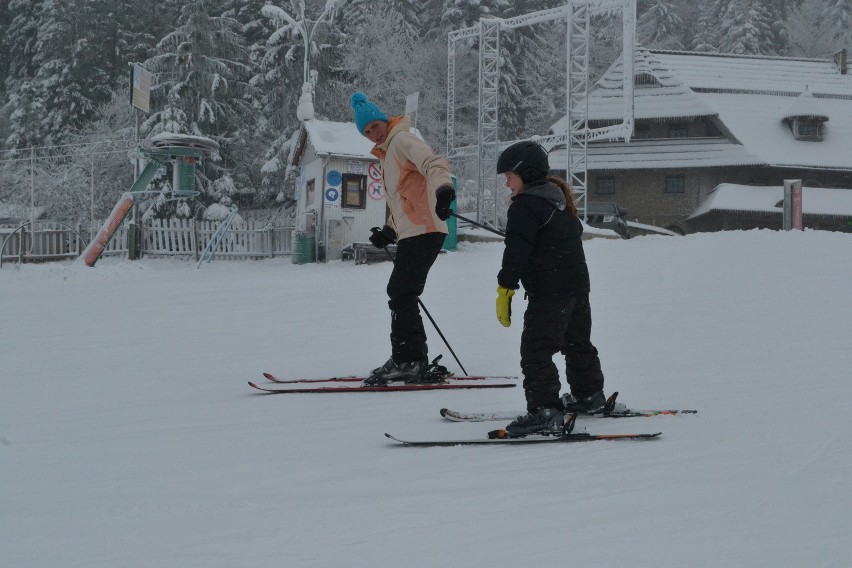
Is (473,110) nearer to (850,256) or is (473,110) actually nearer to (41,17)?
(41,17)

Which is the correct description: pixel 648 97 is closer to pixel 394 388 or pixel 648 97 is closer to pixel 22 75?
pixel 22 75

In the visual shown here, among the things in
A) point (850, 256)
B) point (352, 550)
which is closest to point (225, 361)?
point (352, 550)

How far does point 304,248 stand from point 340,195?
157cm

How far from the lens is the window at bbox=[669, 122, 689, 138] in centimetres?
3422

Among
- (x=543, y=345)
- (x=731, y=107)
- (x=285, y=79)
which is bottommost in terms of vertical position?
(x=543, y=345)

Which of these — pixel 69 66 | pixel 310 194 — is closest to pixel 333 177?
pixel 310 194

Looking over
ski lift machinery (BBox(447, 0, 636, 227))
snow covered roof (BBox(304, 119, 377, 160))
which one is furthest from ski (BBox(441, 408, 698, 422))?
ski lift machinery (BBox(447, 0, 636, 227))

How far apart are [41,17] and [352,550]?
45.4 metres

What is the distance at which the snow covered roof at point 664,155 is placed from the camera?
32000mm

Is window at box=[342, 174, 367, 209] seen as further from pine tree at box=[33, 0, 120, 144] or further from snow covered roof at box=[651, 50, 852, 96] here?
pine tree at box=[33, 0, 120, 144]

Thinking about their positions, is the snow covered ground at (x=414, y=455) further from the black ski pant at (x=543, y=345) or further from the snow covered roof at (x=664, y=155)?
the snow covered roof at (x=664, y=155)

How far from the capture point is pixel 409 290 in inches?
214

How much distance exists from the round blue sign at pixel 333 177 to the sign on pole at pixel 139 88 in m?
5.09

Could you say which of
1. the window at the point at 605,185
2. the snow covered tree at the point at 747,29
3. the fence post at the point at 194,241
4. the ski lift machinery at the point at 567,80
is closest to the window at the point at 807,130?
the window at the point at 605,185
